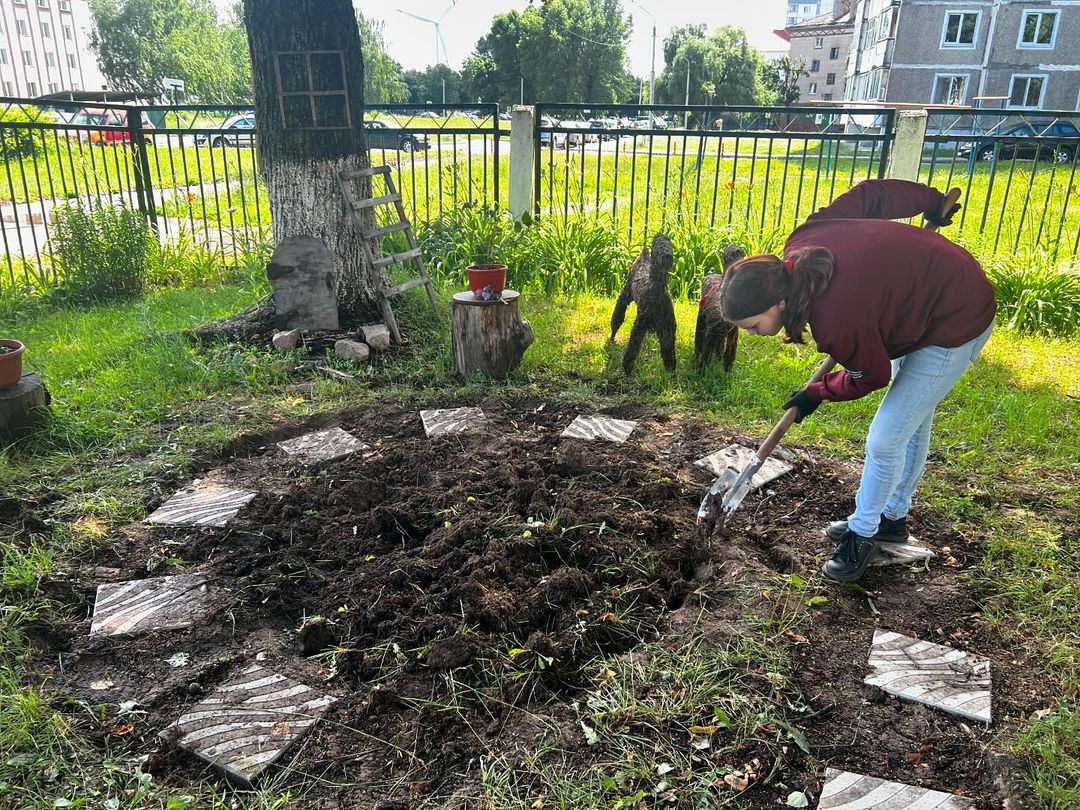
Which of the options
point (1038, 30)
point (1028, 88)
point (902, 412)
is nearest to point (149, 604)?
point (902, 412)

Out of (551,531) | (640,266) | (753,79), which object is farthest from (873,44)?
(551,531)

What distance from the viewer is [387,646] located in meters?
2.71

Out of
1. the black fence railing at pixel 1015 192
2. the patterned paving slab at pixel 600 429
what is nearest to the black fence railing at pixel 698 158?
the black fence railing at pixel 1015 192

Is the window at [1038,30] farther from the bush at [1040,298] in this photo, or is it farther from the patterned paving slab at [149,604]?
the patterned paving slab at [149,604]

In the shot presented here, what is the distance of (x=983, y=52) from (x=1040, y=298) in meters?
35.8

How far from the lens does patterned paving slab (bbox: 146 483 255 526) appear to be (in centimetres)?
356

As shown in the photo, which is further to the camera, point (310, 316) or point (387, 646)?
point (310, 316)

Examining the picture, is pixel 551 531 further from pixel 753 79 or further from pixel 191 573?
pixel 753 79

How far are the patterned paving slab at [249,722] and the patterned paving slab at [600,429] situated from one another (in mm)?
2147

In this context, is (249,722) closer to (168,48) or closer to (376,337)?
(376,337)

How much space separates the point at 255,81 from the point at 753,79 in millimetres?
62248

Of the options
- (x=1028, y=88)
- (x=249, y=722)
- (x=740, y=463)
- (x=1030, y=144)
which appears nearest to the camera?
(x=249, y=722)

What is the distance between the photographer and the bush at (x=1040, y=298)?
246 inches

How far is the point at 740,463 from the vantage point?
4.01 metres
